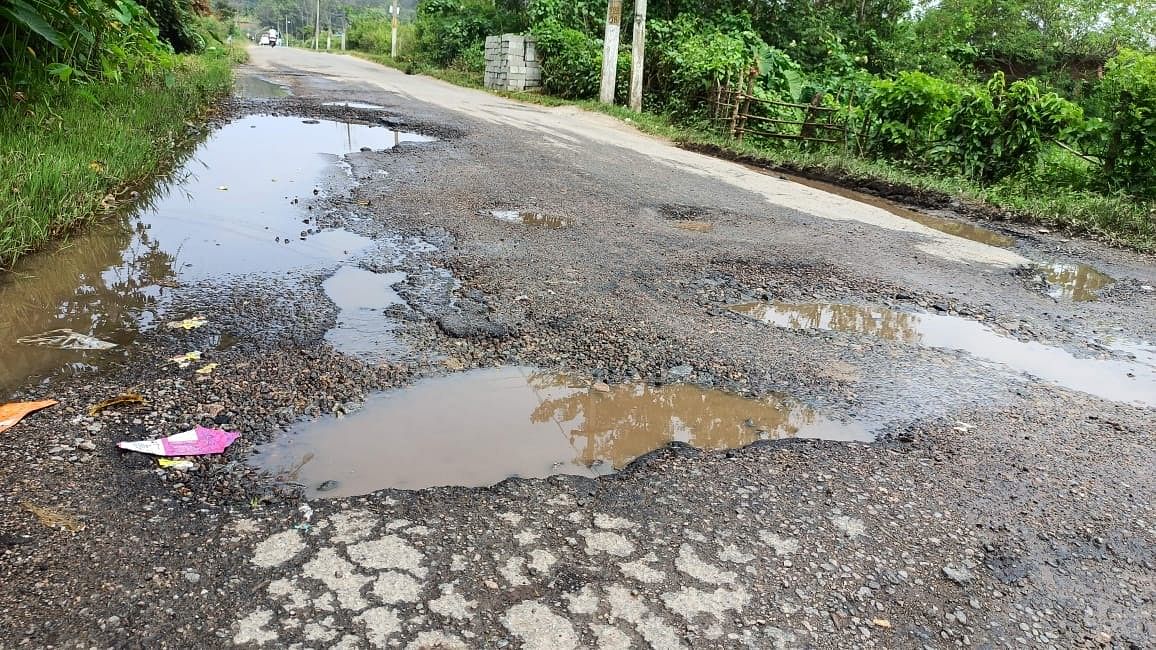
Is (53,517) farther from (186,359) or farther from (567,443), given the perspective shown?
(567,443)

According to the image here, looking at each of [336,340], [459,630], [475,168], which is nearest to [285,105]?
[475,168]

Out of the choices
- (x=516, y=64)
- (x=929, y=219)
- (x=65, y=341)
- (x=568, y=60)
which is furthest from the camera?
(x=516, y=64)

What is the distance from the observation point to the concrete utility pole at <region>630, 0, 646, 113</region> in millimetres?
15031

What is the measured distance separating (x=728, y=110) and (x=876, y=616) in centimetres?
1144

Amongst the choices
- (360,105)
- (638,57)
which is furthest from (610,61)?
(360,105)

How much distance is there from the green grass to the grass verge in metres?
7.25

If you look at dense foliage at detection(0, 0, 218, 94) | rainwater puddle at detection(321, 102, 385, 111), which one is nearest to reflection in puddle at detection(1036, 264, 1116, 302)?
dense foliage at detection(0, 0, 218, 94)

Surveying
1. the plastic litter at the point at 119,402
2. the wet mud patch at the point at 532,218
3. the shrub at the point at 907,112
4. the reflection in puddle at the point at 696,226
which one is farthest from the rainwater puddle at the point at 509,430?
the shrub at the point at 907,112

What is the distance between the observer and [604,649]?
69.1 inches

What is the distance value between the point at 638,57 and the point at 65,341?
13.6m

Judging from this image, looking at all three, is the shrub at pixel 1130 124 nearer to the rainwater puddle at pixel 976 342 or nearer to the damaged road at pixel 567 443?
the damaged road at pixel 567 443

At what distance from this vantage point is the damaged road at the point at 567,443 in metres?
1.88

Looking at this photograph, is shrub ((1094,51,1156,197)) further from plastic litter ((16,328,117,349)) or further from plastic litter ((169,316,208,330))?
plastic litter ((16,328,117,349))

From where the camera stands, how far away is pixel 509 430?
2814 mm
